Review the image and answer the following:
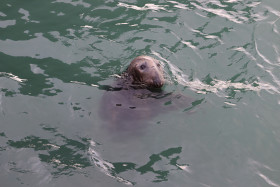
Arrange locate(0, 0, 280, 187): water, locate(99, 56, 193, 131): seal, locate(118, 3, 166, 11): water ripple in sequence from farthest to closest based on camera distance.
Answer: locate(118, 3, 166, 11): water ripple → locate(99, 56, 193, 131): seal → locate(0, 0, 280, 187): water

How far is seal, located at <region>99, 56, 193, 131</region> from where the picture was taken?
9.00 meters

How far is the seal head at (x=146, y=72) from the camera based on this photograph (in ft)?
31.2

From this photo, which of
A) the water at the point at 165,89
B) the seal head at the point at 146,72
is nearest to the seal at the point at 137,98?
the seal head at the point at 146,72

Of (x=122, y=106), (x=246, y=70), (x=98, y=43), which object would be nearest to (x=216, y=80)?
(x=246, y=70)

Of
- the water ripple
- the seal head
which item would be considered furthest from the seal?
the water ripple

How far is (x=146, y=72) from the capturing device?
967 centimetres

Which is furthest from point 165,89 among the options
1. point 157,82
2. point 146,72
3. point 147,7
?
point 147,7

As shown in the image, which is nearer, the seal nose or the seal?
the seal

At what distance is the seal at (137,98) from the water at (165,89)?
202 millimetres

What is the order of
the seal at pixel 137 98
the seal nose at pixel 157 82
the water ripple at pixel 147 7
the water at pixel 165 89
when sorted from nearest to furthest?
the water at pixel 165 89 → the seal at pixel 137 98 → the seal nose at pixel 157 82 → the water ripple at pixel 147 7

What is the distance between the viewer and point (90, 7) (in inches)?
490

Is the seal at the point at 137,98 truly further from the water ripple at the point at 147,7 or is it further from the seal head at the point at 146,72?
the water ripple at the point at 147,7

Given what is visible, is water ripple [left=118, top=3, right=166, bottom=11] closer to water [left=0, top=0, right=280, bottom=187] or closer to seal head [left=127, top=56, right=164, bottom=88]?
water [left=0, top=0, right=280, bottom=187]

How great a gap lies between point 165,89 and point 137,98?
2.74ft
